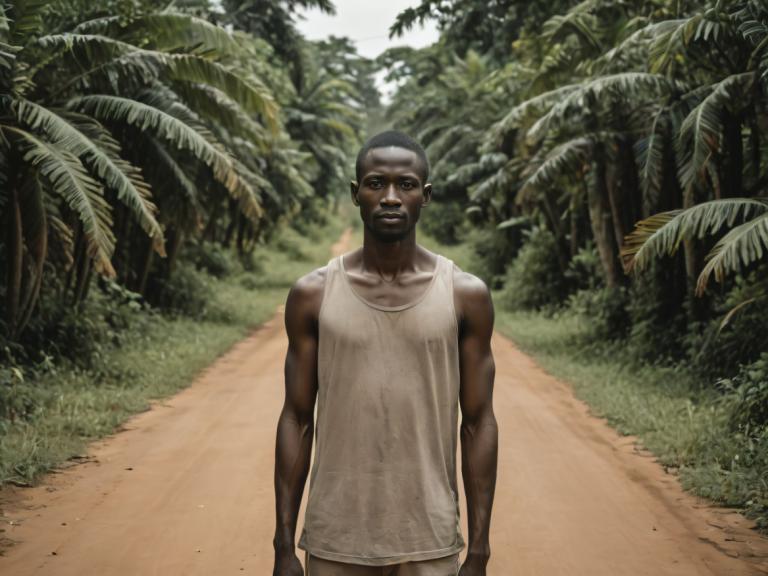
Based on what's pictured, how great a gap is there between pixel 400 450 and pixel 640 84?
8855mm

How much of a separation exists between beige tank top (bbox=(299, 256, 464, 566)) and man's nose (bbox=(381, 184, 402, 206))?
0.26 m

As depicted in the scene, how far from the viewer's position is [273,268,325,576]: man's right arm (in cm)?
249

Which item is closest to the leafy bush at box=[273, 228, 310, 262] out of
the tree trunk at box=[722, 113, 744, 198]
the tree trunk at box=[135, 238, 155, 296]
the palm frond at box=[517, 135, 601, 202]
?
the tree trunk at box=[135, 238, 155, 296]

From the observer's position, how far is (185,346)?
1322 cm

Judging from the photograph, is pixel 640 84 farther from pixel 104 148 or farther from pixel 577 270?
pixel 577 270

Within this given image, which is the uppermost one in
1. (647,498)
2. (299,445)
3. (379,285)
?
(379,285)

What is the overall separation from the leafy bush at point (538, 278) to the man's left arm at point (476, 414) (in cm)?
1628

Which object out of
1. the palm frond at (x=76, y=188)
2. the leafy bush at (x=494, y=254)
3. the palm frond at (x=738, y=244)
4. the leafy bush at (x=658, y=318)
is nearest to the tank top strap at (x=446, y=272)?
the palm frond at (x=738, y=244)

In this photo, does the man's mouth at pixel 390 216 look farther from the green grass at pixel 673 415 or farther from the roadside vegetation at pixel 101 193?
the roadside vegetation at pixel 101 193

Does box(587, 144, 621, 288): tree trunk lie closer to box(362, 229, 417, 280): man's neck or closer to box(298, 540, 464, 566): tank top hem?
box(362, 229, 417, 280): man's neck

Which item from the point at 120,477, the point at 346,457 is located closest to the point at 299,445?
the point at 346,457

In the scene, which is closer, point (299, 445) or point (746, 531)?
point (299, 445)

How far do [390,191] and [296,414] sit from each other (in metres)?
0.69

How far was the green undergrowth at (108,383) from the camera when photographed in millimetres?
7246
